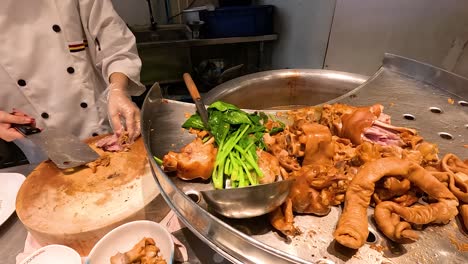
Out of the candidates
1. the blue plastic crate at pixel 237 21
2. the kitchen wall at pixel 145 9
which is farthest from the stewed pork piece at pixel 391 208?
the kitchen wall at pixel 145 9

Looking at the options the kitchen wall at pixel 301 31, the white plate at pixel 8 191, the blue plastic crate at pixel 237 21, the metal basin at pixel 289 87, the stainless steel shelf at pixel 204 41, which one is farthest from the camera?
the blue plastic crate at pixel 237 21

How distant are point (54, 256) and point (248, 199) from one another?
3.17ft

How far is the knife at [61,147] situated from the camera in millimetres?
1489

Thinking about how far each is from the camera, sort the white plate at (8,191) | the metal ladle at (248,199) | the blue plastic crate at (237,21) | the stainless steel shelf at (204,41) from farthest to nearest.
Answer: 1. the blue plastic crate at (237,21)
2. the stainless steel shelf at (204,41)
3. the white plate at (8,191)
4. the metal ladle at (248,199)

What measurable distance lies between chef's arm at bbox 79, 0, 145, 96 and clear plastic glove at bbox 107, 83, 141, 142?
12.7 inches

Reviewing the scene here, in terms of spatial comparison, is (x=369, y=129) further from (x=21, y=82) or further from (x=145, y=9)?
(x=145, y=9)

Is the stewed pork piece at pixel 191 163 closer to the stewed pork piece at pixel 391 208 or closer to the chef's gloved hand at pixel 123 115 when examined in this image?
the stewed pork piece at pixel 391 208

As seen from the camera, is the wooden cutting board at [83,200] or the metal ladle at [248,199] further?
the wooden cutting board at [83,200]

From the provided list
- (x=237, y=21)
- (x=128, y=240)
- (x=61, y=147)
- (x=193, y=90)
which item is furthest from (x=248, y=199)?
(x=237, y=21)

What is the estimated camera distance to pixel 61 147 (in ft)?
5.06

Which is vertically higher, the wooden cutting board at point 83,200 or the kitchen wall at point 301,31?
the kitchen wall at point 301,31

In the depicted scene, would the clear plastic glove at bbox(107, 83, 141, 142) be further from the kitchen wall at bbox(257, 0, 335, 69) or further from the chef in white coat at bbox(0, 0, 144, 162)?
the kitchen wall at bbox(257, 0, 335, 69)

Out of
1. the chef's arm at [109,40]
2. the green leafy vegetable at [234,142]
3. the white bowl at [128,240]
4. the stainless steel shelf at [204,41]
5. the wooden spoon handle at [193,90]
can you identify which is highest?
the chef's arm at [109,40]

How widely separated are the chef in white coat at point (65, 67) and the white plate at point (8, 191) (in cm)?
24
